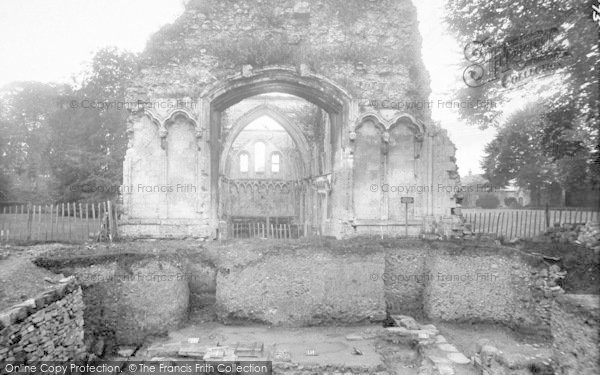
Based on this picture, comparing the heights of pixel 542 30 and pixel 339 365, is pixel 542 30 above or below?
above

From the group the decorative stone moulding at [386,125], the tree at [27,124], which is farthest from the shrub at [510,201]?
the tree at [27,124]

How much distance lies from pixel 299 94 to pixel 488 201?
28.0 m

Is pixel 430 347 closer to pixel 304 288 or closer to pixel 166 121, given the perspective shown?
pixel 304 288

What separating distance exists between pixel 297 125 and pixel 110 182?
10181mm

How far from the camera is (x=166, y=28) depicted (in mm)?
10742

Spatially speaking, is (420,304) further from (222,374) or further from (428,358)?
(222,374)

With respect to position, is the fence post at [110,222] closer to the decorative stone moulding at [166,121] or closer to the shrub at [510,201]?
the decorative stone moulding at [166,121]

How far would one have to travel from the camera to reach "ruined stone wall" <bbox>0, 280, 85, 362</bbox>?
194 inches

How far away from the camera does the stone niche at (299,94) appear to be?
10.6 m

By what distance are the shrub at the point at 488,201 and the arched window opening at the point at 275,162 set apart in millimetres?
19211

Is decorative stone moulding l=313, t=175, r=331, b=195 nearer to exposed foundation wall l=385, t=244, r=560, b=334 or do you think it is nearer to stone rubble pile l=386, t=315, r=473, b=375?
exposed foundation wall l=385, t=244, r=560, b=334

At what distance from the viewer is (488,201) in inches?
1329

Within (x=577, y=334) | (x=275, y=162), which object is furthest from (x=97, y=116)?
(x=577, y=334)

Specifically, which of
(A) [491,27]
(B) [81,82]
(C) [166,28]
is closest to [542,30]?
(A) [491,27]
